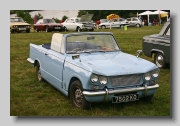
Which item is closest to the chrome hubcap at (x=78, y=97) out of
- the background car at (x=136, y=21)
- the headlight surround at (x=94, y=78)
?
the headlight surround at (x=94, y=78)

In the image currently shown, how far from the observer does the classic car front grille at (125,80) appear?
4.66 m

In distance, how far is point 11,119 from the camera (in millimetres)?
4887

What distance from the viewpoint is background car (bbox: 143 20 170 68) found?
701 centimetres

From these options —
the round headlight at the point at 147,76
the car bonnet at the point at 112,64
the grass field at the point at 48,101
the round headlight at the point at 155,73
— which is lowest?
the grass field at the point at 48,101

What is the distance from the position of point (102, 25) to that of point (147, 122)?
8.22 feet

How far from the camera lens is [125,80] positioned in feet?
15.5

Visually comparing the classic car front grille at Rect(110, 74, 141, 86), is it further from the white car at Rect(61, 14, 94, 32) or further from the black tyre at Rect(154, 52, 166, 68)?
the black tyre at Rect(154, 52, 166, 68)

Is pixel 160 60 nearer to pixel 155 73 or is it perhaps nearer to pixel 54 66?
pixel 155 73

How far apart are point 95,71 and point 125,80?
1.64 ft

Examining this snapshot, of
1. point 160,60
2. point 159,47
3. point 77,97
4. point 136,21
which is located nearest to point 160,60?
point 160,60

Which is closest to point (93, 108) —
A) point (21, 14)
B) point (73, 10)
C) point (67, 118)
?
point (67, 118)

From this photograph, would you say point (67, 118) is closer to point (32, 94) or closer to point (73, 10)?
point (32, 94)

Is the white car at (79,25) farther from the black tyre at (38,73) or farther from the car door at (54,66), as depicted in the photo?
the black tyre at (38,73)

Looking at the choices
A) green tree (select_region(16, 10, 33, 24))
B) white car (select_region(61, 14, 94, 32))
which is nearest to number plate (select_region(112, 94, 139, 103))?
white car (select_region(61, 14, 94, 32))
